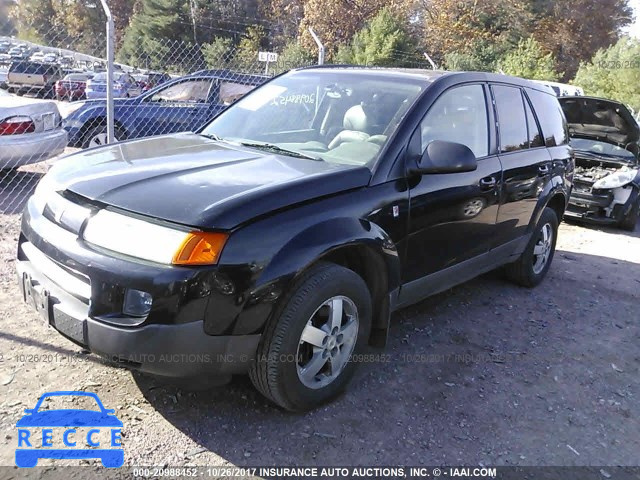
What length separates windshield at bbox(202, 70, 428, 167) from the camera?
10.8ft

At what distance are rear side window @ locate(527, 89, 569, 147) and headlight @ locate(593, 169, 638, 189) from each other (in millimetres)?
2868

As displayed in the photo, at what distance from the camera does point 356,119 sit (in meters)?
3.46

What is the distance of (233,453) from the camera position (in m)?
2.59

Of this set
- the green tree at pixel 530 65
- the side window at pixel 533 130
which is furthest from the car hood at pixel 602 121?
the green tree at pixel 530 65

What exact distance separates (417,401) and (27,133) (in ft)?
19.0

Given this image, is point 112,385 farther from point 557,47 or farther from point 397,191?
point 557,47

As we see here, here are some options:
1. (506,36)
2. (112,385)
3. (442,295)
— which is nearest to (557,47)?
(506,36)

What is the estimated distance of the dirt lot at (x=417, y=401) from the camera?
2.68 meters

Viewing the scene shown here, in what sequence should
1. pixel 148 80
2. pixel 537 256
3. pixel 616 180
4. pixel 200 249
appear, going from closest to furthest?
pixel 200 249 → pixel 537 256 → pixel 616 180 → pixel 148 80

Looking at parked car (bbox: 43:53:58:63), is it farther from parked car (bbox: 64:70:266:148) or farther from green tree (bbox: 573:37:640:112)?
green tree (bbox: 573:37:640:112)

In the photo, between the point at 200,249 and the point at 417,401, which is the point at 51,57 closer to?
the point at 200,249

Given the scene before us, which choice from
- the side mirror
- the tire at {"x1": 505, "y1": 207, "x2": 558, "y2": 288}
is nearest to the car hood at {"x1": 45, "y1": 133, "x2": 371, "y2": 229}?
the side mirror

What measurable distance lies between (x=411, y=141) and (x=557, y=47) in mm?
42731

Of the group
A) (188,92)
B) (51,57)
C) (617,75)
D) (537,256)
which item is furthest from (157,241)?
(617,75)
